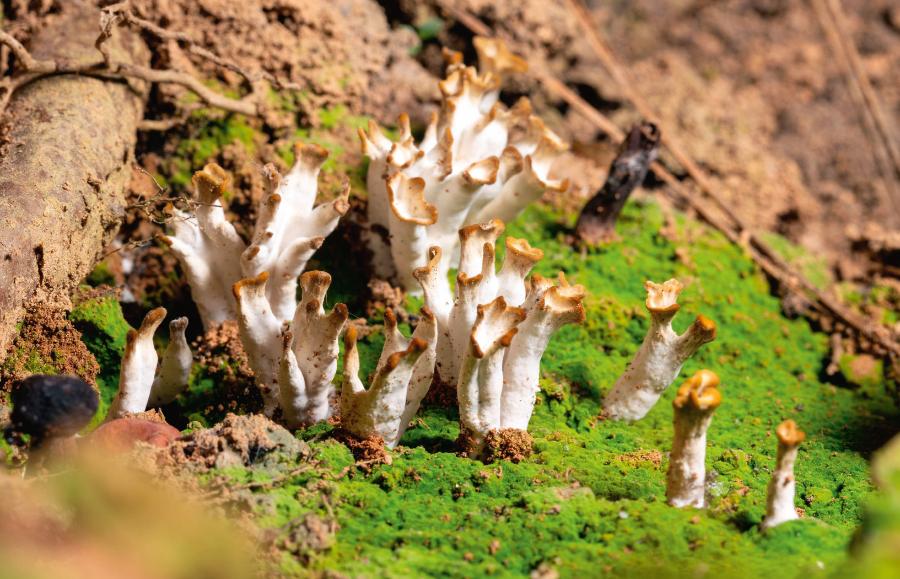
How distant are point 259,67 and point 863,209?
4921 millimetres

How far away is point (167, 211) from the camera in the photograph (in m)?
3.53

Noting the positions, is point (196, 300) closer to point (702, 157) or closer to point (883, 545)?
point (883, 545)

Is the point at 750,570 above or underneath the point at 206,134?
underneath

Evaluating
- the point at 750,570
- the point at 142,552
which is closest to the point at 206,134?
the point at 142,552

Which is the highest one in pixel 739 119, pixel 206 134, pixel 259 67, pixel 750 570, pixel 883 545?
pixel 739 119

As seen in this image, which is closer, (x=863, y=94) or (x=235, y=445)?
(x=235, y=445)

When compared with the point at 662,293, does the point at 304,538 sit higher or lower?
lower

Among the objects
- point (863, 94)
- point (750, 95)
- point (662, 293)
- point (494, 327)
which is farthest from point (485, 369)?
point (863, 94)

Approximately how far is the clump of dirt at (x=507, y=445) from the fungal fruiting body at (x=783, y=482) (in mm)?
927

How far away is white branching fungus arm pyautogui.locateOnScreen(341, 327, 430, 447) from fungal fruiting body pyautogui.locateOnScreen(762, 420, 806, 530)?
1241 mm

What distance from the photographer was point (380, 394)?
307 cm

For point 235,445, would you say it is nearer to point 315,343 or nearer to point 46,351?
point 315,343

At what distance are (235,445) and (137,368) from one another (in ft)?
2.05

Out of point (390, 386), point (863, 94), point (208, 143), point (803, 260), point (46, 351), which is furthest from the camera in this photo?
point (863, 94)
